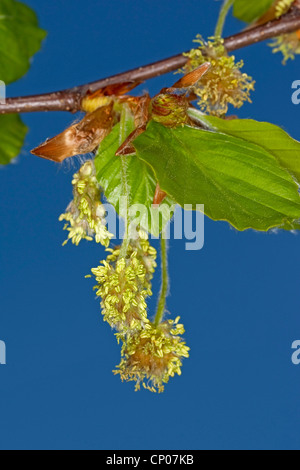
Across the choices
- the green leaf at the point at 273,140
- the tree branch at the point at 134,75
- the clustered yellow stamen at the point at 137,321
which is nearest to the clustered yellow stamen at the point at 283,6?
the tree branch at the point at 134,75

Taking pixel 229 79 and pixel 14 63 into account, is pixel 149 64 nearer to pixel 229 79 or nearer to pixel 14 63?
pixel 229 79

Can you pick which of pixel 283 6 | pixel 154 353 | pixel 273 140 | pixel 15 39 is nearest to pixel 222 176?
pixel 273 140

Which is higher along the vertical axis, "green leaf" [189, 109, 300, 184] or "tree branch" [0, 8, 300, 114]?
"tree branch" [0, 8, 300, 114]

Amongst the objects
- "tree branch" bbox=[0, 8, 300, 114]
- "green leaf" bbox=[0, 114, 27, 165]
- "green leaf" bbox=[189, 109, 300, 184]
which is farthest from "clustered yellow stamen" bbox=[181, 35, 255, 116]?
"green leaf" bbox=[0, 114, 27, 165]

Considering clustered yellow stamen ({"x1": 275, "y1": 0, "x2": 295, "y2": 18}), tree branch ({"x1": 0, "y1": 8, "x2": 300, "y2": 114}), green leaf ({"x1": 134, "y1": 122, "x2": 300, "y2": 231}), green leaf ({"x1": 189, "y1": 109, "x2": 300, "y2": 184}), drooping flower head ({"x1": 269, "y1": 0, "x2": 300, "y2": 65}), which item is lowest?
green leaf ({"x1": 134, "y1": 122, "x2": 300, "y2": 231})

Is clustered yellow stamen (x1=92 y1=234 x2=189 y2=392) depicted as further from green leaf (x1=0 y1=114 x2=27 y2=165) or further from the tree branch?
green leaf (x1=0 y1=114 x2=27 y2=165)

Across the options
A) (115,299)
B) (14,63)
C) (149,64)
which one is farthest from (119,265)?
(14,63)

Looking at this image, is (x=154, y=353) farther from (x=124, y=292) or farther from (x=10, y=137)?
(x=10, y=137)
